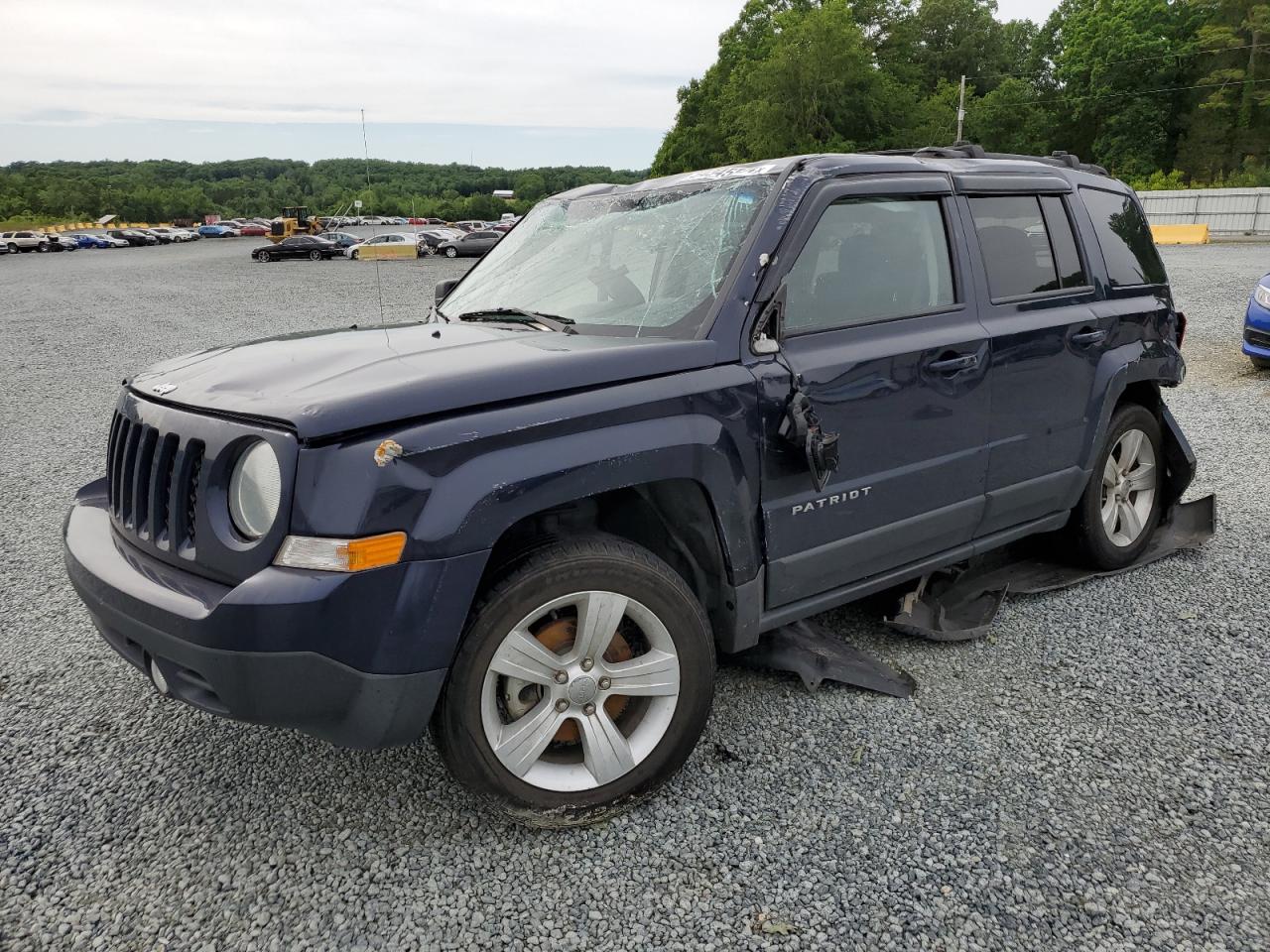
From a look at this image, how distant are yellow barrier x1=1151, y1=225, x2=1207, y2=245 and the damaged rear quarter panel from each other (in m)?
34.2

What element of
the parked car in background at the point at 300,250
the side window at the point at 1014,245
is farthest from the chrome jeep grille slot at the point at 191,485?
the parked car in background at the point at 300,250

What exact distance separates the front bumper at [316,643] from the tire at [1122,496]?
311 cm

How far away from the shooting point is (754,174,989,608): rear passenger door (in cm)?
302

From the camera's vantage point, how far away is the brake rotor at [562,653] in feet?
8.64

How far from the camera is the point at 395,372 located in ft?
8.49

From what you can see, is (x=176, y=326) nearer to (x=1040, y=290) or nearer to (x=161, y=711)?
(x=161, y=711)

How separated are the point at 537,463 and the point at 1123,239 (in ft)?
10.9

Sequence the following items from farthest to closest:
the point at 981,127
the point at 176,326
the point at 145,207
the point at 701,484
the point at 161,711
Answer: the point at 145,207, the point at 981,127, the point at 176,326, the point at 161,711, the point at 701,484

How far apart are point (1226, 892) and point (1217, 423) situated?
629cm

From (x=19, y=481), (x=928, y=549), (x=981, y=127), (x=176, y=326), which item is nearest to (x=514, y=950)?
(x=928, y=549)

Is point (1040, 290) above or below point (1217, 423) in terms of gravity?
above

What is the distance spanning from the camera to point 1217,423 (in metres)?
7.59

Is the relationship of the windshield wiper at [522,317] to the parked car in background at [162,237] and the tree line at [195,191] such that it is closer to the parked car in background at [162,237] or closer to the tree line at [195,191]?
the tree line at [195,191]

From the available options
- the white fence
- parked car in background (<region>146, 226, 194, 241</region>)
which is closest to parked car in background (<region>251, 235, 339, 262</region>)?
the white fence
